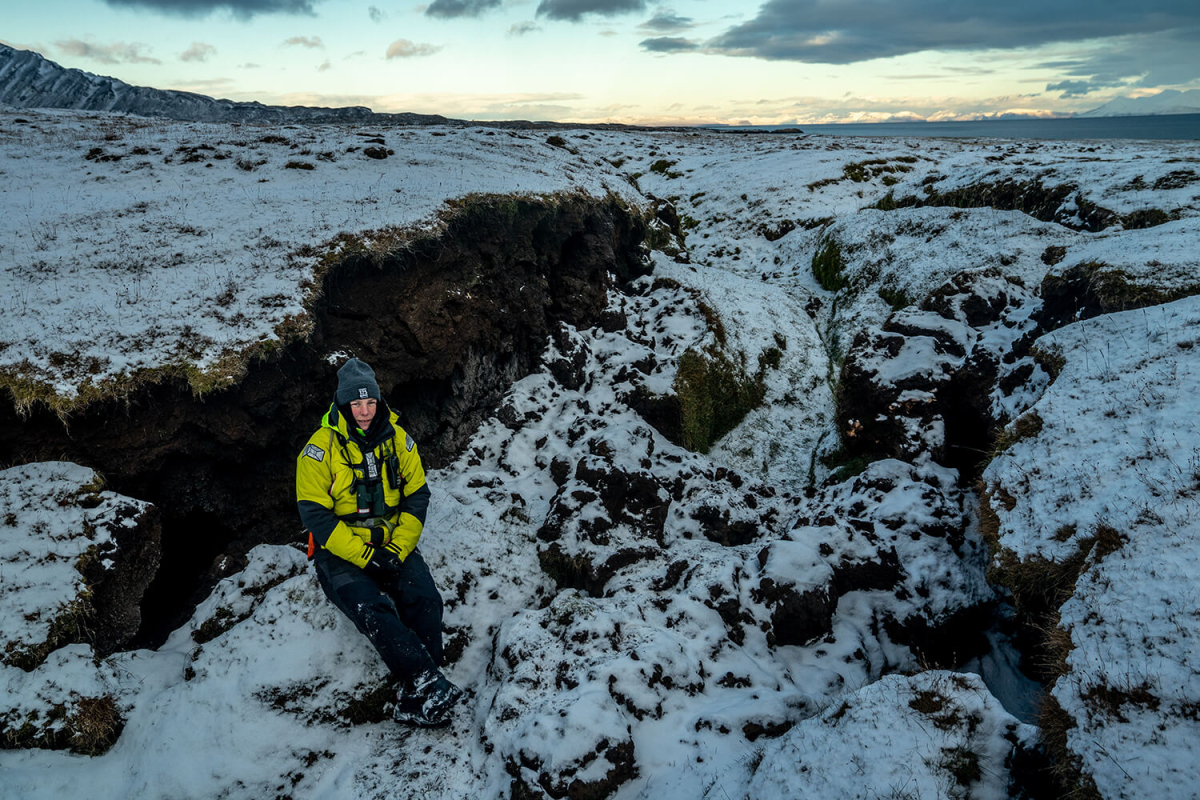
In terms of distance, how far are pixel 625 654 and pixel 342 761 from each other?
14.0 ft

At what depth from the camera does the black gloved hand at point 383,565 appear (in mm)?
8750

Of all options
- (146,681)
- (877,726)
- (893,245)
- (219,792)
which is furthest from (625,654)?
(893,245)

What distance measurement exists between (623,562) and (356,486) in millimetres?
5647

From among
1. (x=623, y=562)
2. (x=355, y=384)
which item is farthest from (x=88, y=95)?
(x=623, y=562)

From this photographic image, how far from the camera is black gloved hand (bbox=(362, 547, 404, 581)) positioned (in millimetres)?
8750

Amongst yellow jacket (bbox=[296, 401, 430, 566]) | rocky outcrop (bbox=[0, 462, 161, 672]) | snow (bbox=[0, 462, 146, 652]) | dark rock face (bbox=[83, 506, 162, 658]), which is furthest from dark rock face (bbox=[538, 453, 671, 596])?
snow (bbox=[0, 462, 146, 652])

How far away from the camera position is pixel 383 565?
8844 mm

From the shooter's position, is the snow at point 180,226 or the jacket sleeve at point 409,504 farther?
the snow at point 180,226

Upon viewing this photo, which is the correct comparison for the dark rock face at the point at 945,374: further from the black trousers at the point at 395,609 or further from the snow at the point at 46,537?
the snow at the point at 46,537

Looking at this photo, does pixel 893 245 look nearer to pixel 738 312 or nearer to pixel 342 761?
pixel 738 312

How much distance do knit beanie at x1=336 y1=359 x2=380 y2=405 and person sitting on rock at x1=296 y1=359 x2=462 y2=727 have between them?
1 cm

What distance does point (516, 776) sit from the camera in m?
7.28

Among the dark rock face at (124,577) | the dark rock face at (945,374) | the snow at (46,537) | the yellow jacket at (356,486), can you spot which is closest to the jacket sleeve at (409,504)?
the yellow jacket at (356,486)

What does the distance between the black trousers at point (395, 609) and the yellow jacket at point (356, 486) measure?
0.97 feet
